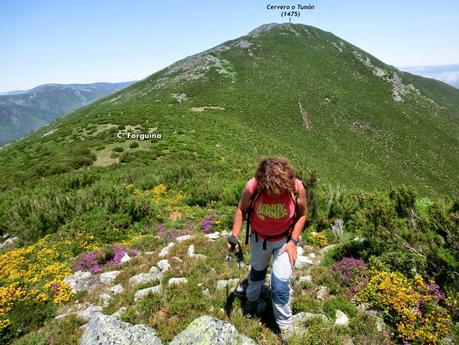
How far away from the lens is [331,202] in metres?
10.6

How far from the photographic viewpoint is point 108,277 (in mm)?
7668

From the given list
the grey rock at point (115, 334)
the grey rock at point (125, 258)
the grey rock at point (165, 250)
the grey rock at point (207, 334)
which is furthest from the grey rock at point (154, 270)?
the grey rock at point (207, 334)

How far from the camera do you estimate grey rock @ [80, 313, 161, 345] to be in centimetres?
469

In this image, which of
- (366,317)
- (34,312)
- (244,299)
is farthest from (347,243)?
(34,312)

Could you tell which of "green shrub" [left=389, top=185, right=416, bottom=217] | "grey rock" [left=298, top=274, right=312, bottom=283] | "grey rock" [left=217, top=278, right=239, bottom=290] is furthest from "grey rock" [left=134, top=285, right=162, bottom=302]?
"green shrub" [left=389, top=185, right=416, bottom=217]

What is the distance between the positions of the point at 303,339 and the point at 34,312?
4.96 metres

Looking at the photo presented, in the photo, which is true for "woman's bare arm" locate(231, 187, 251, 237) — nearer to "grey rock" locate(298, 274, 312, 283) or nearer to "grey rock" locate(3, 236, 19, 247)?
"grey rock" locate(298, 274, 312, 283)

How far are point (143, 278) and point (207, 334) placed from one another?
2.97 m

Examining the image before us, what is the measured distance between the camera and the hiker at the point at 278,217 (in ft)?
16.4

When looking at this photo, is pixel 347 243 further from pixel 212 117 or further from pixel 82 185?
pixel 212 117

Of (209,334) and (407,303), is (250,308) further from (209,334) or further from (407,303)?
(407,303)

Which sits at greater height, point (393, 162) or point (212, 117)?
point (212, 117)

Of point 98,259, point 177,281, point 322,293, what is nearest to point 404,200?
point 322,293

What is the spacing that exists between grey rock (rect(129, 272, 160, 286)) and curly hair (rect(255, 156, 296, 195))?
346cm
